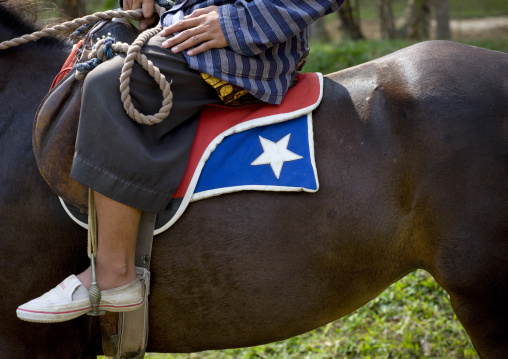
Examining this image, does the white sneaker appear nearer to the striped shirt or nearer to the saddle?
the saddle

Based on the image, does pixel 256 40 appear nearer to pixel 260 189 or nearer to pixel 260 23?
pixel 260 23

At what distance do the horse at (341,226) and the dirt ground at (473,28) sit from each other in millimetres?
14000

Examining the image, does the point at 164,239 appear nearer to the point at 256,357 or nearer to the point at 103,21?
the point at 103,21

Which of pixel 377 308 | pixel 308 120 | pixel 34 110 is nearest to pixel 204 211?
pixel 308 120

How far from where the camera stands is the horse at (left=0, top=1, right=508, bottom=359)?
186cm

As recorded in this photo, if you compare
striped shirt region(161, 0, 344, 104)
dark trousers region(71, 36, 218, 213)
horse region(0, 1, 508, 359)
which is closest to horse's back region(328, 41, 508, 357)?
horse region(0, 1, 508, 359)

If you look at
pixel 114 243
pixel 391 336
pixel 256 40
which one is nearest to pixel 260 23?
pixel 256 40

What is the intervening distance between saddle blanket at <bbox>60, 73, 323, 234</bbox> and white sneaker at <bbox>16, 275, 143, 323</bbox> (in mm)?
216

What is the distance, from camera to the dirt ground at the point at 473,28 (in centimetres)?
1611

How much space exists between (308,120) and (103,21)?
889 millimetres

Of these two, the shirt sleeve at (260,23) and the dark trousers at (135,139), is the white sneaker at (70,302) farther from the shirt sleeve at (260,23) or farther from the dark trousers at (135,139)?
the shirt sleeve at (260,23)

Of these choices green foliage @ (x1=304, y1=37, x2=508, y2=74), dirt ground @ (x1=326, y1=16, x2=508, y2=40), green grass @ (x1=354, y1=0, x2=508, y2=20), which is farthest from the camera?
green grass @ (x1=354, y1=0, x2=508, y2=20)

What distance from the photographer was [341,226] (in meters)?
1.91

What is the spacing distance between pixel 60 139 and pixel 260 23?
31.7 inches
